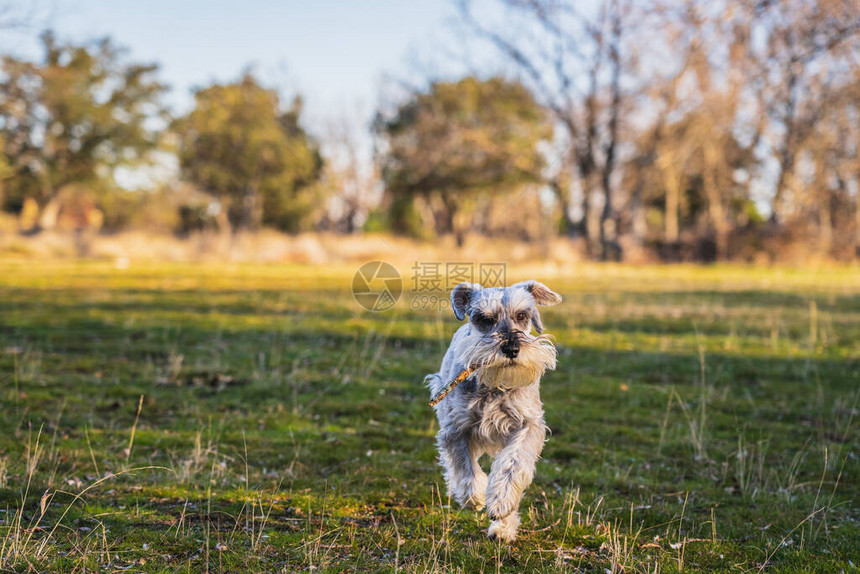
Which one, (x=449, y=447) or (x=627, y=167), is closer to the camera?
(x=449, y=447)

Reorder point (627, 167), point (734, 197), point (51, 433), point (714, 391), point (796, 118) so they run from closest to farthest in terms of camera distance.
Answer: point (51, 433) < point (714, 391) < point (796, 118) < point (627, 167) < point (734, 197)

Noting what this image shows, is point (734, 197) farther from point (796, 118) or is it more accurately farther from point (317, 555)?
point (317, 555)

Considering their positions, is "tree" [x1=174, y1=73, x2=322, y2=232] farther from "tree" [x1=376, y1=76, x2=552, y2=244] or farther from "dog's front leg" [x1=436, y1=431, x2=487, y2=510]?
"dog's front leg" [x1=436, y1=431, x2=487, y2=510]

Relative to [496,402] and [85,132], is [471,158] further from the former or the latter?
[496,402]

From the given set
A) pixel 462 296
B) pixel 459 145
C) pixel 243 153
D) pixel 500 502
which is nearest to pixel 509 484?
pixel 500 502

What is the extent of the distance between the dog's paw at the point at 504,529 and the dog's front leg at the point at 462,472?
0.41 metres

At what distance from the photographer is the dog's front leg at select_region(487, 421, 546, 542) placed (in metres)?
4.73

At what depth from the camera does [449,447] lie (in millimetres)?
5410

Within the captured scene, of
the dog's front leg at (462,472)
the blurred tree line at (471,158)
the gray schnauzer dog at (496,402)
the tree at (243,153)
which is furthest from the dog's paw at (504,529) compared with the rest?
the tree at (243,153)

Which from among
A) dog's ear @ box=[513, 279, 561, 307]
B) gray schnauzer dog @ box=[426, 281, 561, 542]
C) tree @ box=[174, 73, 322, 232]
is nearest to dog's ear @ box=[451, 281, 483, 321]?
gray schnauzer dog @ box=[426, 281, 561, 542]

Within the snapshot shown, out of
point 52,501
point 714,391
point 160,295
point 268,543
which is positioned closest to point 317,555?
point 268,543

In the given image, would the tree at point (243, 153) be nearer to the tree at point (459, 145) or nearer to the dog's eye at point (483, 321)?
the tree at point (459, 145)

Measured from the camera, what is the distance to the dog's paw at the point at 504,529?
4.82 metres

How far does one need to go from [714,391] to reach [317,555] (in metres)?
7.02
